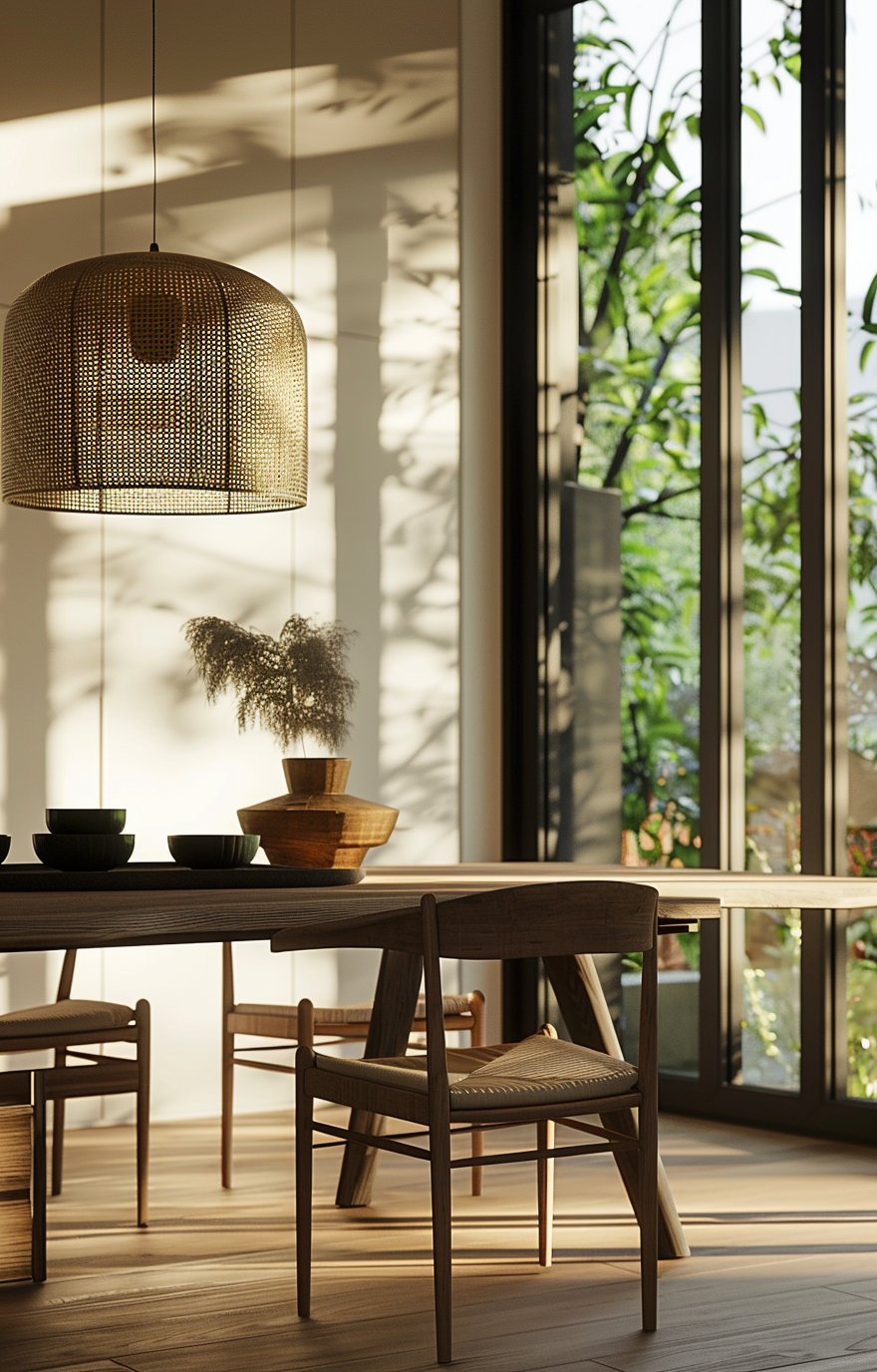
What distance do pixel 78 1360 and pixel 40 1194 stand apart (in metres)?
0.47

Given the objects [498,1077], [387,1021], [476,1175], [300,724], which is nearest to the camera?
[498,1077]

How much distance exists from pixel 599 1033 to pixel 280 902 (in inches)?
35.0

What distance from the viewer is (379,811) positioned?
352cm

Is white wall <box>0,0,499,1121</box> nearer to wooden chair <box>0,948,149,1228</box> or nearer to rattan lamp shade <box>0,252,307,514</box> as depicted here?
wooden chair <box>0,948,149,1228</box>

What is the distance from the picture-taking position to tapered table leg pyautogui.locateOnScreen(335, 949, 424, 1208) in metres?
3.65

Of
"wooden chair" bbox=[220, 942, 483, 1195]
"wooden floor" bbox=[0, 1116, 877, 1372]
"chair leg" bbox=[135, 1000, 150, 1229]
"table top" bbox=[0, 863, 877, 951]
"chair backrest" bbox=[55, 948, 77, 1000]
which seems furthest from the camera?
"chair backrest" bbox=[55, 948, 77, 1000]

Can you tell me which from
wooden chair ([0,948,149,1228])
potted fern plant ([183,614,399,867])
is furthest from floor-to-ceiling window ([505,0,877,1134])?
wooden chair ([0,948,149,1228])

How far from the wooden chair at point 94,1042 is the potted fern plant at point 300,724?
477mm

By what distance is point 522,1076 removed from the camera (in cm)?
272

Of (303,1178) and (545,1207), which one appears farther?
(545,1207)

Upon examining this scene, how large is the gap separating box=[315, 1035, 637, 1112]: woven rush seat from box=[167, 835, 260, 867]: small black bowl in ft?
1.79

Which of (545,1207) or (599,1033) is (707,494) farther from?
(545,1207)

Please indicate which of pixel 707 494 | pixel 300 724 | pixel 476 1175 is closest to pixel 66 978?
pixel 300 724

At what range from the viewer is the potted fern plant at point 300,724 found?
3.49m
